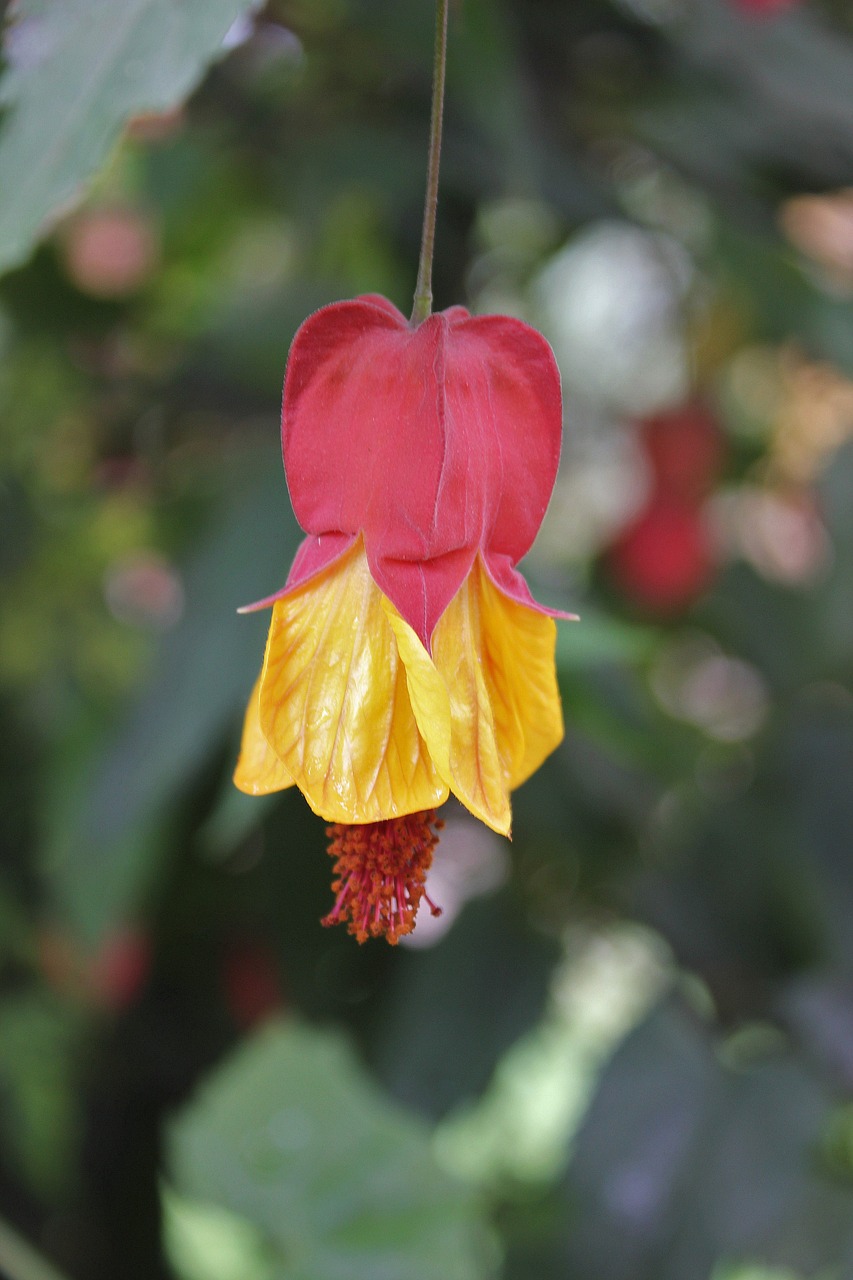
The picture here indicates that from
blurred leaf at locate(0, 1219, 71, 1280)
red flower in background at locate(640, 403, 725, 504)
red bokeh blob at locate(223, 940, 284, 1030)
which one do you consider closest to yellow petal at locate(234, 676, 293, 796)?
blurred leaf at locate(0, 1219, 71, 1280)

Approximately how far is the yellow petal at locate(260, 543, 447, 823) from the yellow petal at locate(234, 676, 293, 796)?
0.01 m

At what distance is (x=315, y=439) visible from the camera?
346 mm

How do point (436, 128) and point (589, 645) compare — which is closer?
point (436, 128)

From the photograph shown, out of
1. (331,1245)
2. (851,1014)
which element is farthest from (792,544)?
(331,1245)

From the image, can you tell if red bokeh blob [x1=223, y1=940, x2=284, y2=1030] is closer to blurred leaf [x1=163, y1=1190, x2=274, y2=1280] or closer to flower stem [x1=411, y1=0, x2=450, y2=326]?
blurred leaf [x1=163, y1=1190, x2=274, y2=1280]

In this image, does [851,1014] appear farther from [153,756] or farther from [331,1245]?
[153,756]

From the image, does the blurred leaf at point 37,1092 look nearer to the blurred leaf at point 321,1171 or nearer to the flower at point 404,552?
the blurred leaf at point 321,1171

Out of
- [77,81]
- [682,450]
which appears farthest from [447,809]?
[77,81]

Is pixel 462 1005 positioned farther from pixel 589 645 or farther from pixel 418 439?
pixel 418 439

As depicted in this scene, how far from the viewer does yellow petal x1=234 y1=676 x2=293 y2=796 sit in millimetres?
329

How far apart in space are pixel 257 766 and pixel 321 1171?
1.38ft

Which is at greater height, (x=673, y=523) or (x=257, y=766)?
(x=257, y=766)

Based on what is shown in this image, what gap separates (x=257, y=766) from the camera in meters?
0.34

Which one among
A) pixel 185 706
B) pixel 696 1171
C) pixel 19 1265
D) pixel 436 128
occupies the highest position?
pixel 436 128
